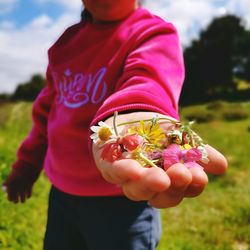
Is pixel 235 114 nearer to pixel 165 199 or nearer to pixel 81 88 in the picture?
pixel 81 88

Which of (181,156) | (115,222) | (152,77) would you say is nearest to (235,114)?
(115,222)

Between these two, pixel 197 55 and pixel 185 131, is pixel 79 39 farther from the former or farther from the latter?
pixel 197 55

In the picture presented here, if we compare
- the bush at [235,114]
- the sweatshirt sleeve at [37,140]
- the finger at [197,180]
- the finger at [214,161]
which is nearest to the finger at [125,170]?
the finger at [197,180]

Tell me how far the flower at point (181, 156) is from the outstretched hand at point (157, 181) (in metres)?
0.03

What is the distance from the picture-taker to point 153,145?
131 cm

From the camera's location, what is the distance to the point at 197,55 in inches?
1319

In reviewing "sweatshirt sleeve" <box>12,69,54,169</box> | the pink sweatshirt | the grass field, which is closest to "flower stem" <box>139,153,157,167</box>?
the pink sweatshirt

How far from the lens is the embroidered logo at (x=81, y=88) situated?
2.17 metres

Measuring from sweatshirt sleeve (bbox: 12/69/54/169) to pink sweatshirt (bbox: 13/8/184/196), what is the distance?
0.22 metres

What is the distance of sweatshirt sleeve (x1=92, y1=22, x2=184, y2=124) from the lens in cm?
169

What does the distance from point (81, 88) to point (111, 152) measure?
3.27 feet

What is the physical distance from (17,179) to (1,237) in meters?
1.19

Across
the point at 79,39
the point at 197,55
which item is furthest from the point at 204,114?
the point at 79,39

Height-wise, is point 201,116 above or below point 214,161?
below
